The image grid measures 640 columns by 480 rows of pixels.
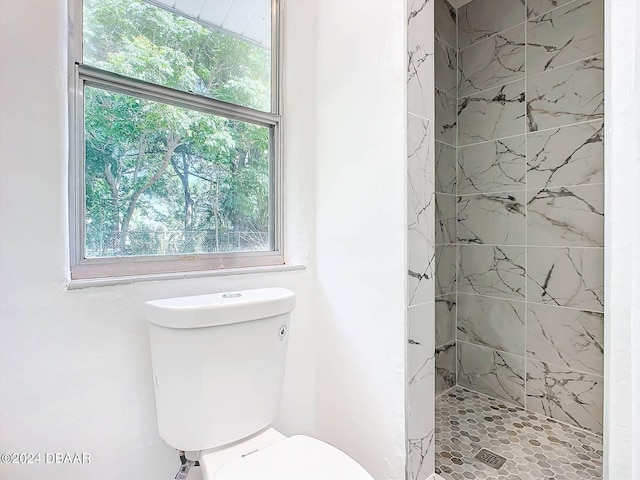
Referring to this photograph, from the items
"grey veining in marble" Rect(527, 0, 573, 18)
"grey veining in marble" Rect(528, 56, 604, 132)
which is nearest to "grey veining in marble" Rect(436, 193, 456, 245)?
"grey veining in marble" Rect(528, 56, 604, 132)

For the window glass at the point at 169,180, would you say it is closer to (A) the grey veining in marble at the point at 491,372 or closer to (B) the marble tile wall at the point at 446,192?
(B) the marble tile wall at the point at 446,192

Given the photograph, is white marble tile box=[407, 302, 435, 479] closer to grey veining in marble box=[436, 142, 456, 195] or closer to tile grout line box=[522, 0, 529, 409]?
tile grout line box=[522, 0, 529, 409]

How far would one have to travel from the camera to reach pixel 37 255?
0.86 metres

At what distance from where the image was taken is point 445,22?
2.07 m

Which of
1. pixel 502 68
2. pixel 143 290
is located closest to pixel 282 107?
pixel 143 290

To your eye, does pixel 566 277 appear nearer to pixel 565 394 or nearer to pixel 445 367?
pixel 565 394

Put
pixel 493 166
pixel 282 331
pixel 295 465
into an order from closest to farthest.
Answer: pixel 295 465 → pixel 282 331 → pixel 493 166

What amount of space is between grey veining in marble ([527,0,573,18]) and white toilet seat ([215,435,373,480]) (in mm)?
2291

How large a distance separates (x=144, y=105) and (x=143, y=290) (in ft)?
2.04

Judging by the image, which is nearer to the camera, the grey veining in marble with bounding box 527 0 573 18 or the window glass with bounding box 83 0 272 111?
the window glass with bounding box 83 0 272 111

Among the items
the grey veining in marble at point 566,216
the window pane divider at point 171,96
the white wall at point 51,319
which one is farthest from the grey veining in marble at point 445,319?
the white wall at point 51,319

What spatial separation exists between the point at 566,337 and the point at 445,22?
196 centimetres

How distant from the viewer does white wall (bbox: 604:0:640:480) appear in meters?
0.54

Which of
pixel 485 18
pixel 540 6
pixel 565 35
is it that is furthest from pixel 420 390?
pixel 485 18
